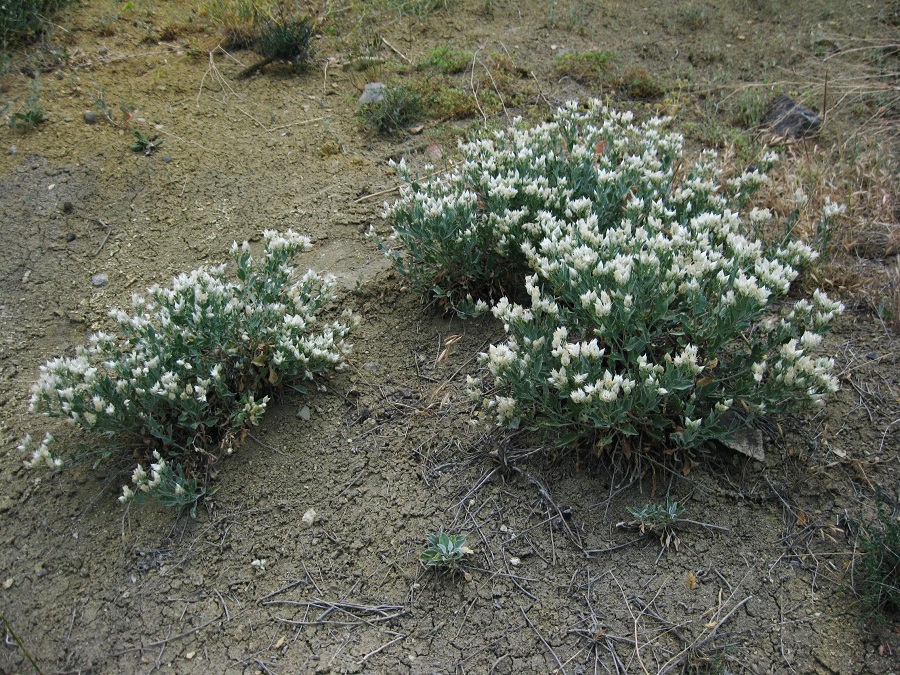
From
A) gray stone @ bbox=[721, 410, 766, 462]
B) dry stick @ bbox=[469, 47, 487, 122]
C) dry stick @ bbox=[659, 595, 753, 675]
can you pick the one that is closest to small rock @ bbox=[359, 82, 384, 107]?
dry stick @ bbox=[469, 47, 487, 122]

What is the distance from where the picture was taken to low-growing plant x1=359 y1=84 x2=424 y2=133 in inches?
212

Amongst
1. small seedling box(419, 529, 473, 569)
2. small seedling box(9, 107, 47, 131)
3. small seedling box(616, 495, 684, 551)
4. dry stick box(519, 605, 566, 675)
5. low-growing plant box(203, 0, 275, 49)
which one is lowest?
dry stick box(519, 605, 566, 675)

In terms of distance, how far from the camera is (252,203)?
485 cm

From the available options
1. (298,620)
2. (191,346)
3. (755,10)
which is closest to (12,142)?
(191,346)

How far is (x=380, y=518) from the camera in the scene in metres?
3.16

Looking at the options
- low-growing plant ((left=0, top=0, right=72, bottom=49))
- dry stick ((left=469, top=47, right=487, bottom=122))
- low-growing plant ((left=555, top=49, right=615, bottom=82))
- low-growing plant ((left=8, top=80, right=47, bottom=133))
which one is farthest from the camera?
low-growing plant ((left=0, top=0, right=72, bottom=49))

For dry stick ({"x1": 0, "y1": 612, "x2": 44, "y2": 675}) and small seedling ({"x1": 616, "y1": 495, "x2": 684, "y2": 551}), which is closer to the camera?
dry stick ({"x1": 0, "y1": 612, "x2": 44, "y2": 675})

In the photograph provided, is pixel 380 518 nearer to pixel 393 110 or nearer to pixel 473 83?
pixel 393 110

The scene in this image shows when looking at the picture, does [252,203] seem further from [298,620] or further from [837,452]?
[837,452]

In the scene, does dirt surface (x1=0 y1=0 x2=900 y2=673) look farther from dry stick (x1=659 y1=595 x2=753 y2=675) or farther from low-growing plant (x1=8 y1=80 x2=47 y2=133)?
low-growing plant (x1=8 y1=80 x2=47 y2=133)

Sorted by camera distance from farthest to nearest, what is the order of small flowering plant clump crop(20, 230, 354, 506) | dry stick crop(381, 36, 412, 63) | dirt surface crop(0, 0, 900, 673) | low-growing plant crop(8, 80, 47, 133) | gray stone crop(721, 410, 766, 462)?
dry stick crop(381, 36, 412, 63), low-growing plant crop(8, 80, 47, 133), small flowering plant clump crop(20, 230, 354, 506), gray stone crop(721, 410, 766, 462), dirt surface crop(0, 0, 900, 673)

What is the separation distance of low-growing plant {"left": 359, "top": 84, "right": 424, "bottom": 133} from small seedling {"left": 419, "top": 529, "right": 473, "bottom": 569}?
139 inches

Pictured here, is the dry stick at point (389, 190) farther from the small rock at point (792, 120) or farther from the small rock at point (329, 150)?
the small rock at point (792, 120)

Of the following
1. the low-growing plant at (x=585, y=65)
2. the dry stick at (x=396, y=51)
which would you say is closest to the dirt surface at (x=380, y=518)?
the dry stick at (x=396, y=51)
